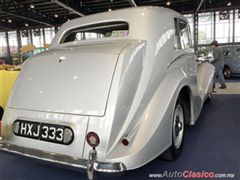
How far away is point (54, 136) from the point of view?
1930mm

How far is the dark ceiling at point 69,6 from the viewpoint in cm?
1355

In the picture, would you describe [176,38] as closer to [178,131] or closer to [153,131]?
[178,131]

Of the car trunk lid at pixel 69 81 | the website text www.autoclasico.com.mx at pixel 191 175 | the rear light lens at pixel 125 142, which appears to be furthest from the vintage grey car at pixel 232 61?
the rear light lens at pixel 125 142

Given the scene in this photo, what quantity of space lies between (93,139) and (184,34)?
226cm

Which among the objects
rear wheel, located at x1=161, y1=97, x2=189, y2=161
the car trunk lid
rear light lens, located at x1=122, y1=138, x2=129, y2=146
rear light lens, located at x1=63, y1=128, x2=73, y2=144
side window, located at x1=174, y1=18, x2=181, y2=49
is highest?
side window, located at x1=174, y1=18, x2=181, y2=49

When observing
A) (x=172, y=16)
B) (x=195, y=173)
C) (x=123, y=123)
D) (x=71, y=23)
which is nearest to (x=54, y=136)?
(x=123, y=123)

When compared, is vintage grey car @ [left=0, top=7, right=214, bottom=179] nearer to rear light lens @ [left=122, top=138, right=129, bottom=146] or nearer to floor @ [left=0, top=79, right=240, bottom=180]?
rear light lens @ [left=122, top=138, right=129, bottom=146]

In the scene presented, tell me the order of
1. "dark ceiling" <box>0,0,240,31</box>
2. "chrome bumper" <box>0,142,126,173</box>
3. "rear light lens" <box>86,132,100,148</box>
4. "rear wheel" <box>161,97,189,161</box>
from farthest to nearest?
"dark ceiling" <box>0,0,240,31</box> < "rear wheel" <box>161,97,189,161</box> < "rear light lens" <box>86,132,100,148</box> < "chrome bumper" <box>0,142,126,173</box>

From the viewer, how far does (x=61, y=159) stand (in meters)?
1.81

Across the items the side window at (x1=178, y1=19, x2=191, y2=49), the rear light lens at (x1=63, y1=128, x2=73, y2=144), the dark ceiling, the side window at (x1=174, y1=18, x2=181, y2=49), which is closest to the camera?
the rear light lens at (x1=63, y1=128, x2=73, y2=144)

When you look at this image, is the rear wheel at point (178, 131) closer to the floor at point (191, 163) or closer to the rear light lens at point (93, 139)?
the floor at point (191, 163)

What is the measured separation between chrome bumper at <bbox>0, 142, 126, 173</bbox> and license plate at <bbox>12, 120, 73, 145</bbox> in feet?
0.40

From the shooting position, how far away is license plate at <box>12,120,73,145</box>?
1.88 metres

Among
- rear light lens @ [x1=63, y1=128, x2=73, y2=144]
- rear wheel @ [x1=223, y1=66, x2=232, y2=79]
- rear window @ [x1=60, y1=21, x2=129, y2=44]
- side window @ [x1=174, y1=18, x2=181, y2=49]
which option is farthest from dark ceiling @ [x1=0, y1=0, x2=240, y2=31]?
rear light lens @ [x1=63, y1=128, x2=73, y2=144]
